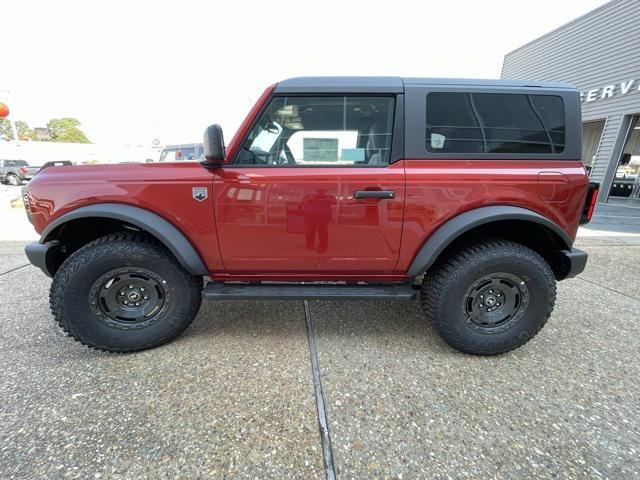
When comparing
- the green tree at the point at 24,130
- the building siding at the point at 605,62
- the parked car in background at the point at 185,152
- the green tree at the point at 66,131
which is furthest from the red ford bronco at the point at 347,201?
the green tree at the point at 24,130

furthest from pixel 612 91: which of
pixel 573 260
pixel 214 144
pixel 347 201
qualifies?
pixel 214 144

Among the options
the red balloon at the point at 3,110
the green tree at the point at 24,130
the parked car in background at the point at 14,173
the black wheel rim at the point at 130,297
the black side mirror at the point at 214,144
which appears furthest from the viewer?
the green tree at the point at 24,130

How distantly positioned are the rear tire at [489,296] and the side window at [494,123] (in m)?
0.68

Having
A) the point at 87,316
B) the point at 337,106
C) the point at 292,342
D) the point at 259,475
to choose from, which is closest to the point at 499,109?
the point at 337,106

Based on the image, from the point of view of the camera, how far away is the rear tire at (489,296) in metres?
2.07

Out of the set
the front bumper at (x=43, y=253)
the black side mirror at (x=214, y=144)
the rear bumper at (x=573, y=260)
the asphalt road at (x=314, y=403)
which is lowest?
the asphalt road at (x=314, y=403)

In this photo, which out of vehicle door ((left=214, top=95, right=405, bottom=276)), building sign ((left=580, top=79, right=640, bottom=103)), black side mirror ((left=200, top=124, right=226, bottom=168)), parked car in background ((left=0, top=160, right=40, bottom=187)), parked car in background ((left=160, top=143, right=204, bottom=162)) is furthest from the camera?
parked car in background ((left=0, top=160, right=40, bottom=187))

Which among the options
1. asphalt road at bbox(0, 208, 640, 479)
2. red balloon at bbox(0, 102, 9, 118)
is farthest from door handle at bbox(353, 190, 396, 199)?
red balloon at bbox(0, 102, 9, 118)

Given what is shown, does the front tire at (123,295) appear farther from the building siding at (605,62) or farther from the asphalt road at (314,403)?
the building siding at (605,62)

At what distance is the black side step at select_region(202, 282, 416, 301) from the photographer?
2.12 m

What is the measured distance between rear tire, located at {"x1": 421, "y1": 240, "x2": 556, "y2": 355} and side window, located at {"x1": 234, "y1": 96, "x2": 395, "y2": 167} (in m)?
0.91

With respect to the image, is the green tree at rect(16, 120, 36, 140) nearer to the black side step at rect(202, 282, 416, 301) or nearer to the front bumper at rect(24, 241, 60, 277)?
the front bumper at rect(24, 241, 60, 277)

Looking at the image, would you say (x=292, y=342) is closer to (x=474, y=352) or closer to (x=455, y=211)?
(x=474, y=352)

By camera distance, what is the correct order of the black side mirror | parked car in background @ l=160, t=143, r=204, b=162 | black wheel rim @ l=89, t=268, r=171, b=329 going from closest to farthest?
the black side mirror, black wheel rim @ l=89, t=268, r=171, b=329, parked car in background @ l=160, t=143, r=204, b=162
